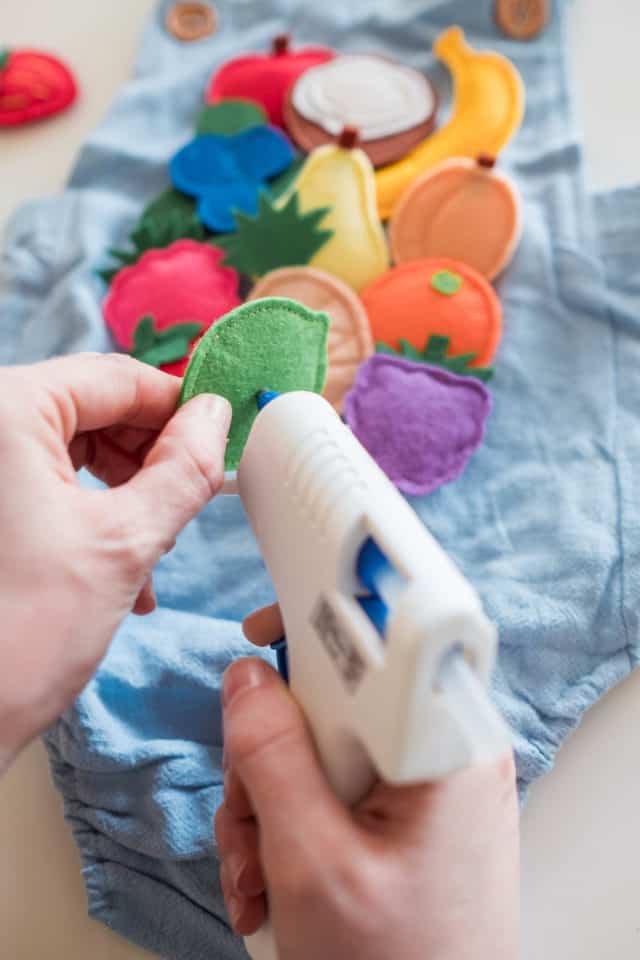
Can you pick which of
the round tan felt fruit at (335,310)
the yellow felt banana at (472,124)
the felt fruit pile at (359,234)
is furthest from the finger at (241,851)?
the yellow felt banana at (472,124)

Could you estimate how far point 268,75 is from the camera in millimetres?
935

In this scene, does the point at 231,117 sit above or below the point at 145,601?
above

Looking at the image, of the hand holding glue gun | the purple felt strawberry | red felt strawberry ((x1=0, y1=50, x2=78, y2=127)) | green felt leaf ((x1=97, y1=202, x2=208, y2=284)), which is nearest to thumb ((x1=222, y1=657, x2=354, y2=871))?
the hand holding glue gun

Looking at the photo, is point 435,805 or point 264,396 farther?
point 264,396

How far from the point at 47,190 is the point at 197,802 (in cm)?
68

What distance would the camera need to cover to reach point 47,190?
0.94m

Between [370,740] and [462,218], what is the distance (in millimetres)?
563

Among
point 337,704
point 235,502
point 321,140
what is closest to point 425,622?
point 337,704

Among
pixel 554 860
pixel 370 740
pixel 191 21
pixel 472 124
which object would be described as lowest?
pixel 554 860

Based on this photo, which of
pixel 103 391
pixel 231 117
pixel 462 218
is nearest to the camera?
pixel 103 391

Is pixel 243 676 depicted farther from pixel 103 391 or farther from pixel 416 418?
pixel 416 418

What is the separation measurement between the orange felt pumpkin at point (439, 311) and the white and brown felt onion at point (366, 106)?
0.18m

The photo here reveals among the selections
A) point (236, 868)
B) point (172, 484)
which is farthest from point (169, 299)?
point (236, 868)

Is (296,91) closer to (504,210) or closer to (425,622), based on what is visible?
(504,210)
